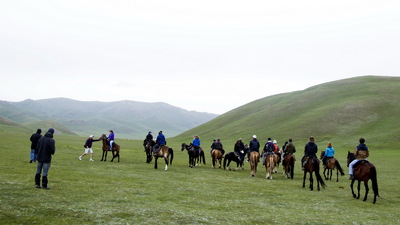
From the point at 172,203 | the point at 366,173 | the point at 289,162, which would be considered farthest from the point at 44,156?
the point at 289,162

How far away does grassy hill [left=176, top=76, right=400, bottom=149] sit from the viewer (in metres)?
89.1

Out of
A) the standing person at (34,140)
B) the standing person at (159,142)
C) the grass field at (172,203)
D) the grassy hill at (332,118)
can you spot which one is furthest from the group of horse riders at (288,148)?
the grassy hill at (332,118)

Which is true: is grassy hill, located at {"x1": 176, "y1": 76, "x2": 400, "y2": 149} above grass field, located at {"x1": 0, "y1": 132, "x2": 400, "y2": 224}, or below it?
above

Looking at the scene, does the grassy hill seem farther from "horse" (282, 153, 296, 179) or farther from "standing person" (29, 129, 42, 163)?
"standing person" (29, 129, 42, 163)

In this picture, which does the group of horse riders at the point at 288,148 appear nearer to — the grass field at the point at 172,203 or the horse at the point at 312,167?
the horse at the point at 312,167

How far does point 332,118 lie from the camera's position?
103m

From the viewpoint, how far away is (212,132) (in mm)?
125688

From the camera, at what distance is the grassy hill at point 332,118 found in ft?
292

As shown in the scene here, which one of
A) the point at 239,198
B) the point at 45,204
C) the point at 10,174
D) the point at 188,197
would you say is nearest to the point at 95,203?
the point at 45,204

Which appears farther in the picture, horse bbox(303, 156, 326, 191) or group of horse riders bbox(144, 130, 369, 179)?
horse bbox(303, 156, 326, 191)

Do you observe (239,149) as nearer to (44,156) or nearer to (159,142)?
(159,142)

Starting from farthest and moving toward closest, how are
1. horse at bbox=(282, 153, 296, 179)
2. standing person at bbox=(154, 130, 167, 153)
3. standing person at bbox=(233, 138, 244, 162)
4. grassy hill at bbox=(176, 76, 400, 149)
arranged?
grassy hill at bbox=(176, 76, 400, 149)
standing person at bbox=(233, 138, 244, 162)
standing person at bbox=(154, 130, 167, 153)
horse at bbox=(282, 153, 296, 179)

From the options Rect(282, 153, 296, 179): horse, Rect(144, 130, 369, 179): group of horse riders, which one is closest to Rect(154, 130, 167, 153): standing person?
Rect(144, 130, 369, 179): group of horse riders

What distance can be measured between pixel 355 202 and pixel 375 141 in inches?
2722
